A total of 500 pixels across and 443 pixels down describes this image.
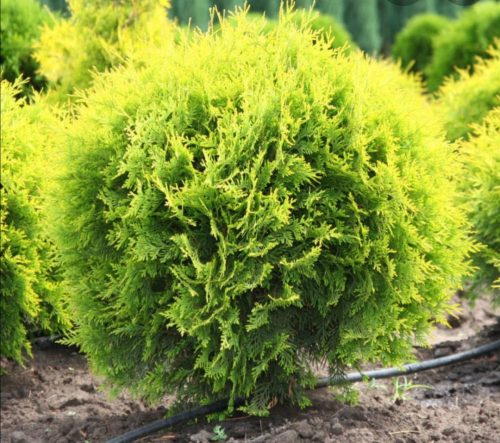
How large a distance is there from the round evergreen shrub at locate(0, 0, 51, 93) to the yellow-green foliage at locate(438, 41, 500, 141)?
12.2ft

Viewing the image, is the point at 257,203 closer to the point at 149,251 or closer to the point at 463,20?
the point at 149,251

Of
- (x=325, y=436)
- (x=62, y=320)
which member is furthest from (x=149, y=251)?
(x=62, y=320)

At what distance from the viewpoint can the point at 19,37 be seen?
267 inches

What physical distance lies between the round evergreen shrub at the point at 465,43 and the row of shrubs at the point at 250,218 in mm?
7187

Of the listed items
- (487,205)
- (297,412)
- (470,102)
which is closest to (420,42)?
(470,102)

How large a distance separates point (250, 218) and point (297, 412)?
48.3 inches

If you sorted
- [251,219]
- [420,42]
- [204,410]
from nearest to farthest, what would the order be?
[251,219] → [204,410] → [420,42]

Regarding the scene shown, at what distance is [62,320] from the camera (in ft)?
16.1

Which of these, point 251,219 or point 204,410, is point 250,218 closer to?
point 251,219

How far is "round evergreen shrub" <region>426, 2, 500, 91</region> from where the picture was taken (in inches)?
424

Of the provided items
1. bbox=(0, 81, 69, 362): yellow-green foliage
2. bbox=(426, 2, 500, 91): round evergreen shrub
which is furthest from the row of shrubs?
bbox=(426, 2, 500, 91): round evergreen shrub

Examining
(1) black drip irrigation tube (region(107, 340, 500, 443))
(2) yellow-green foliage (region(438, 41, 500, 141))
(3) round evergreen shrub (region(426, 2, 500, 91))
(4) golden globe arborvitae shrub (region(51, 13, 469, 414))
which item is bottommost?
(1) black drip irrigation tube (region(107, 340, 500, 443))

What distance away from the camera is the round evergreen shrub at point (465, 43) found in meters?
10.8

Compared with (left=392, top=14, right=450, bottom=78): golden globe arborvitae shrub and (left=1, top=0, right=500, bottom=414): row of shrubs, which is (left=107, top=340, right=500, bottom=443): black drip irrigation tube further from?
(left=392, top=14, right=450, bottom=78): golden globe arborvitae shrub
